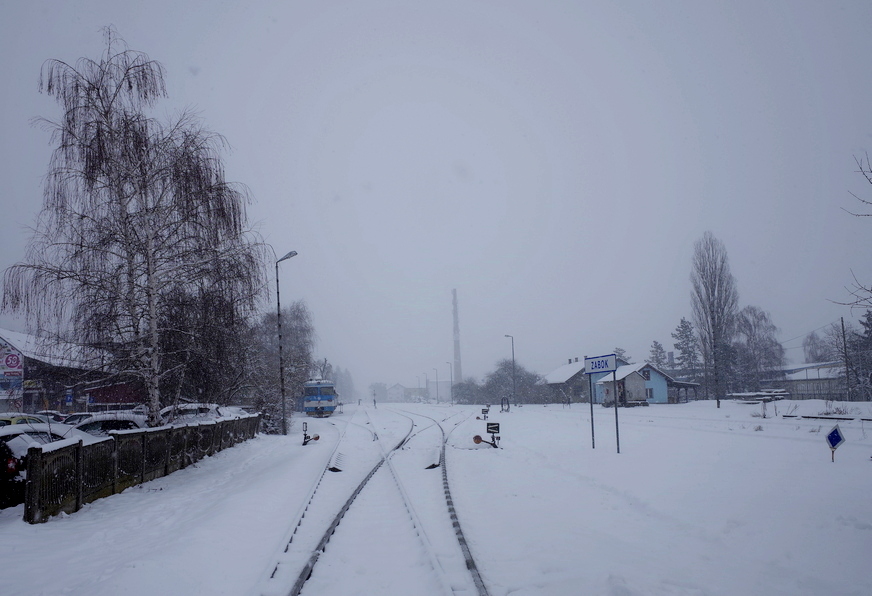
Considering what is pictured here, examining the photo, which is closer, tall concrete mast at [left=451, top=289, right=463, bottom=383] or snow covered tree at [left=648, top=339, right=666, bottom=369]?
snow covered tree at [left=648, top=339, right=666, bottom=369]

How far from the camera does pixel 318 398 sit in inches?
1769

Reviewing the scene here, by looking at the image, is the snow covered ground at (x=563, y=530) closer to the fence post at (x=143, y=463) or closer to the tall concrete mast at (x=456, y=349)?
the fence post at (x=143, y=463)

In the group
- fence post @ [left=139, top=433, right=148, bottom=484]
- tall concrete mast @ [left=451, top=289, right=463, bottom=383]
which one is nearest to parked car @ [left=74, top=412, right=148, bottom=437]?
fence post @ [left=139, top=433, right=148, bottom=484]

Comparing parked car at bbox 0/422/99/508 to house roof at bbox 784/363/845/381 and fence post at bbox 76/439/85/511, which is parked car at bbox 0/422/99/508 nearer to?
fence post at bbox 76/439/85/511

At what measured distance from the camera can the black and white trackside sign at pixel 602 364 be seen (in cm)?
A: 1304

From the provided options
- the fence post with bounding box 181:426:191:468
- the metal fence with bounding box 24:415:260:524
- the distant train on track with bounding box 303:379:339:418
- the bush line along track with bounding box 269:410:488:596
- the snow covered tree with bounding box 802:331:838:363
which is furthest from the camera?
the snow covered tree with bounding box 802:331:838:363

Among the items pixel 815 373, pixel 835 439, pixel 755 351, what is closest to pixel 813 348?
pixel 815 373

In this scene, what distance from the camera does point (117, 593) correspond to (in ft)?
17.8

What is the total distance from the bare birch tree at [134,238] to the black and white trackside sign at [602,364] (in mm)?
9373

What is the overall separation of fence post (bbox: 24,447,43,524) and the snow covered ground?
0.19m

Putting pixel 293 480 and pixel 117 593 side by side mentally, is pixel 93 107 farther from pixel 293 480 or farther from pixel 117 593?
pixel 117 593

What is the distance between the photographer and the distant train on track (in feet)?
148

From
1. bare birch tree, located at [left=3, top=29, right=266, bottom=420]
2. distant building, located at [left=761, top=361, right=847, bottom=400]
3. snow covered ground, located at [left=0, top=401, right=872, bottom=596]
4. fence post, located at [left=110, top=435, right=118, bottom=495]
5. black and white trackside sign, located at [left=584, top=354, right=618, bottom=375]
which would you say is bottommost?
distant building, located at [left=761, top=361, right=847, bottom=400]

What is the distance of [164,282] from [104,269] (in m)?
1.29
